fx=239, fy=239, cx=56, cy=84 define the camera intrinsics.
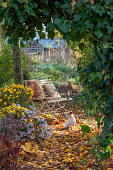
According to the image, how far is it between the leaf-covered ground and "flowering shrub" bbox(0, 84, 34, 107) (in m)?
1.45

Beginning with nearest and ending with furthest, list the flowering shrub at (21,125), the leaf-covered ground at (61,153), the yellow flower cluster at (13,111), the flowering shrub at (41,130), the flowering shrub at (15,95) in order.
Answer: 1. the leaf-covered ground at (61,153)
2. the flowering shrub at (21,125)
3. the yellow flower cluster at (13,111)
4. the flowering shrub at (41,130)
5. the flowering shrub at (15,95)

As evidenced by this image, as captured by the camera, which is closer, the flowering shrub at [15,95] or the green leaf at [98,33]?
the green leaf at [98,33]

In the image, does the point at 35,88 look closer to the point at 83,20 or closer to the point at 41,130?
the point at 41,130

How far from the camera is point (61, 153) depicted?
347 centimetres

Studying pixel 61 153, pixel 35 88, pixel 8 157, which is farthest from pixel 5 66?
pixel 8 157

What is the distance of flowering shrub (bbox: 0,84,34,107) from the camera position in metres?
5.38

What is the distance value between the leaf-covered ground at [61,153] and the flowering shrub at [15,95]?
145 centimetres

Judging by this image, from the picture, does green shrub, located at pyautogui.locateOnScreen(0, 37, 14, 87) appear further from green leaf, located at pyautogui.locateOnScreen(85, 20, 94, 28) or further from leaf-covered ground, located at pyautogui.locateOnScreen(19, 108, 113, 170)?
green leaf, located at pyautogui.locateOnScreen(85, 20, 94, 28)

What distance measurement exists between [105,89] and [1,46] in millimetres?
6917

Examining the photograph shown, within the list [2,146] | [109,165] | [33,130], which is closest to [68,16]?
[2,146]

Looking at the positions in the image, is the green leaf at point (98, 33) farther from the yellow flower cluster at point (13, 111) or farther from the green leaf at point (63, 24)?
the yellow flower cluster at point (13, 111)

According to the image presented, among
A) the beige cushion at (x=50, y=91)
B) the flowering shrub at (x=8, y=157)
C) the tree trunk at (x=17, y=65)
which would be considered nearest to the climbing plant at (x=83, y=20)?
the flowering shrub at (x=8, y=157)

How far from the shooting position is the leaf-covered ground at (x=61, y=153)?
9.78 feet

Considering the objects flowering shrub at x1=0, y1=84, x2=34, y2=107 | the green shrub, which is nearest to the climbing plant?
flowering shrub at x1=0, y1=84, x2=34, y2=107
